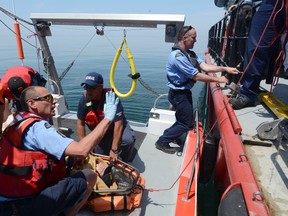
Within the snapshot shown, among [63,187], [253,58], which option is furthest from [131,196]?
[253,58]

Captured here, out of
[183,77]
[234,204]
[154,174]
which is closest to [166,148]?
[154,174]

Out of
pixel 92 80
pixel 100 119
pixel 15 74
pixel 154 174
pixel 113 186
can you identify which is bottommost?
pixel 154 174

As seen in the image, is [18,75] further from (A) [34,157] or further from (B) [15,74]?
(A) [34,157]

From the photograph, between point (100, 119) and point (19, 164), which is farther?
point (100, 119)

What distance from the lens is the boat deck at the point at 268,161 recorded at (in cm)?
144

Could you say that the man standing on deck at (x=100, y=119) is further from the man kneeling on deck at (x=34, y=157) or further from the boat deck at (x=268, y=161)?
the boat deck at (x=268, y=161)

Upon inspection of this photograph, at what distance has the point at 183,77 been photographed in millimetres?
3268

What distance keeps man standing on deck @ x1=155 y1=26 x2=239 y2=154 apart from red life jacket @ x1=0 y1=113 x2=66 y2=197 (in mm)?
1961

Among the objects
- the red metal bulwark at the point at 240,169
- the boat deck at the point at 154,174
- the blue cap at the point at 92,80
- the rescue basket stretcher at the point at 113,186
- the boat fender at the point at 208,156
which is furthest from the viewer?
the boat fender at the point at 208,156

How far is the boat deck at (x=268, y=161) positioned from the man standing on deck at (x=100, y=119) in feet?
4.50

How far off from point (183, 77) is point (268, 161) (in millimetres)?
1709

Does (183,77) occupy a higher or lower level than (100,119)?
higher

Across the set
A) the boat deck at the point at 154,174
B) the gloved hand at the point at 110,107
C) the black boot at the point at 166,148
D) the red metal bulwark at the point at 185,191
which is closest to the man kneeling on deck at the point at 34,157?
the gloved hand at the point at 110,107

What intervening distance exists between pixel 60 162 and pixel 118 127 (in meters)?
1.04
